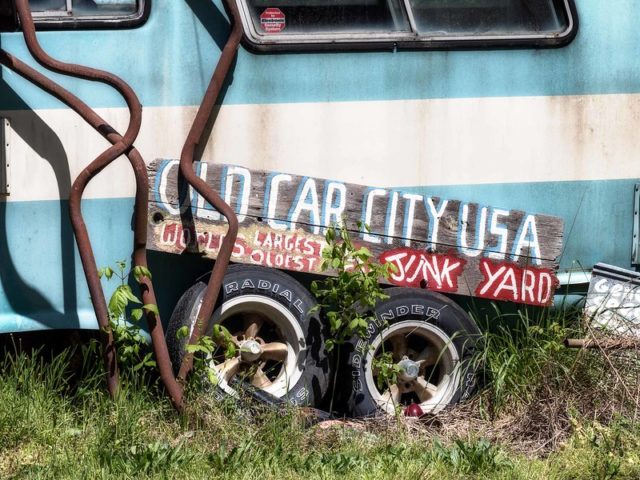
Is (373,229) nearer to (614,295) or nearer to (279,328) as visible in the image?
(279,328)

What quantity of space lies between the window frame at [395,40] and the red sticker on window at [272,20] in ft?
0.12

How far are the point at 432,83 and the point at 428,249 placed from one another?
0.84m

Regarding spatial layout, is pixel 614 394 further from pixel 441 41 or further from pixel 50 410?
pixel 50 410

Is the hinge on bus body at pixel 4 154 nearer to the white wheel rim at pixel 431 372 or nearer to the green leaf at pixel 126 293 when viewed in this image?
the green leaf at pixel 126 293

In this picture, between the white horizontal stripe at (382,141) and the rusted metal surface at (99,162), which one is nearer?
the rusted metal surface at (99,162)

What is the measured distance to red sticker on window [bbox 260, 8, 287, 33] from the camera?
5215 millimetres

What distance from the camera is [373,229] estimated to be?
5285 mm

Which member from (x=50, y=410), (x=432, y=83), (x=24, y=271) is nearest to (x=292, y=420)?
(x=50, y=410)

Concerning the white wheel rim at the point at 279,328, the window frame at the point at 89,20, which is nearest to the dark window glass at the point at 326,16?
the window frame at the point at 89,20

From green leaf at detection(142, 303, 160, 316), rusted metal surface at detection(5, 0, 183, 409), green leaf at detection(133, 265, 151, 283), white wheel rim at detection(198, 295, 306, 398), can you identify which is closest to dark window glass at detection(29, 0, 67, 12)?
rusted metal surface at detection(5, 0, 183, 409)

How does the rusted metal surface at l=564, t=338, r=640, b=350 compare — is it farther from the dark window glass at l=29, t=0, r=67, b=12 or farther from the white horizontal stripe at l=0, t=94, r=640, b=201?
the dark window glass at l=29, t=0, r=67, b=12

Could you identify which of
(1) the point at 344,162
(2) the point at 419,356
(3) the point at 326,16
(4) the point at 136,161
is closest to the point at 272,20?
(3) the point at 326,16

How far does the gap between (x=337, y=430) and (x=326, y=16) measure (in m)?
2.04

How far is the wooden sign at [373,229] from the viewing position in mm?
5137
